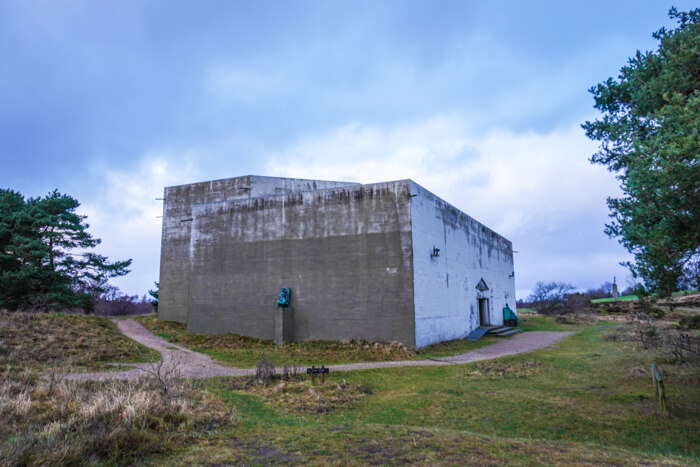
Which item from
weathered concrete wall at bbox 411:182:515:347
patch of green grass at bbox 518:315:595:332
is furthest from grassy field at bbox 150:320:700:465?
patch of green grass at bbox 518:315:595:332

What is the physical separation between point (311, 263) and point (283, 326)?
10.1 ft

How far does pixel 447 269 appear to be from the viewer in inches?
821

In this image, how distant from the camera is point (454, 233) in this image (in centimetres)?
2227

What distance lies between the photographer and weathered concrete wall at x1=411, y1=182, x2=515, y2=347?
17919mm

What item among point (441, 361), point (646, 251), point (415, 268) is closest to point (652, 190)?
point (646, 251)

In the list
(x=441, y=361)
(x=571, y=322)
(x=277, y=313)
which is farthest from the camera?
(x=571, y=322)

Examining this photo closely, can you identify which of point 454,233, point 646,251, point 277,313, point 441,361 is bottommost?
point 441,361

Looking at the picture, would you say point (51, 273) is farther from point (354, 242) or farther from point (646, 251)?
point (646, 251)

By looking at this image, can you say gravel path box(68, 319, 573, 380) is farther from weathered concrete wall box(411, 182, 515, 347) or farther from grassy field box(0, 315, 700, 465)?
weathered concrete wall box(411, 182, 515, 347)

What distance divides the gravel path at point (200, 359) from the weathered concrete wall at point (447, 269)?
6.91ft

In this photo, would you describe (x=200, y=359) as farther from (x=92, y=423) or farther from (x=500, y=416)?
(x=500, y=416)

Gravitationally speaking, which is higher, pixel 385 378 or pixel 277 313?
pixel 277 313

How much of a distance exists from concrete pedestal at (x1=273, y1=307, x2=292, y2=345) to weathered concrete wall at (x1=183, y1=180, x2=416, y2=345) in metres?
0.34

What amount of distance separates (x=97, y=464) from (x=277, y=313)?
14.6 meters
